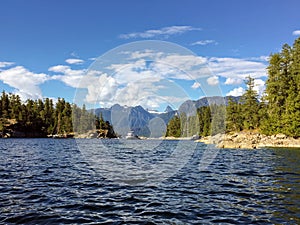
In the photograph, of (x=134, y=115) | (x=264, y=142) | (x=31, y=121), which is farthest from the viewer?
(x=31, y=121)

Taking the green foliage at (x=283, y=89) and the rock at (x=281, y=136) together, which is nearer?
the rock at (x=281, y=136)

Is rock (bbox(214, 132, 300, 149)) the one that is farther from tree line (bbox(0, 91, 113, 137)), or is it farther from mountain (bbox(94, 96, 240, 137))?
tree line (bbox(0, 91, 113, 137))

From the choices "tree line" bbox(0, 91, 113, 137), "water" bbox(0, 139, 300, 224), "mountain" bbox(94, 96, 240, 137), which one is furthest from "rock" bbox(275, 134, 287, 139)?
"tree line" bbox(0, 91, 113, 137)

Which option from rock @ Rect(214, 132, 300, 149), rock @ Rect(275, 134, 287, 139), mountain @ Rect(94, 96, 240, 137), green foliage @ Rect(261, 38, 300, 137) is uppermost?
green foliage @ Rect(261, 38, 300, 137)

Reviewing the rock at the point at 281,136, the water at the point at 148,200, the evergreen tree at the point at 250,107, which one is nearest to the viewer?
the water at the point at 148,200

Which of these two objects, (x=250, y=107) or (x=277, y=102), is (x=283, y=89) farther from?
(x=250, y=107)

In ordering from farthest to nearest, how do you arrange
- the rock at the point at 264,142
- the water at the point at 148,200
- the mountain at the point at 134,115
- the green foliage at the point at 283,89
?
the green foliage at the point at 283,89, the rock at the point at 264,142, the mountain at the point at 134,115, the water at the point at 148,200

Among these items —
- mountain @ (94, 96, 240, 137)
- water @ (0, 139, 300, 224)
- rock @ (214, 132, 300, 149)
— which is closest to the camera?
water @ (0, 139, 300, 224)

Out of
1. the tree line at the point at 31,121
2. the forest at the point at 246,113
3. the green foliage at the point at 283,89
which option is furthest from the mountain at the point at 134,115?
the tree line at the point at 31,121

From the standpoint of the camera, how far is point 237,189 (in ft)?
61.7

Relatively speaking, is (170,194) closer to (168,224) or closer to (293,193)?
(168,224)

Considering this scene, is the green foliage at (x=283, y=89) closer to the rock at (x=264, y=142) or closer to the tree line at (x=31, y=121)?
the rock at (x=264, y=142)

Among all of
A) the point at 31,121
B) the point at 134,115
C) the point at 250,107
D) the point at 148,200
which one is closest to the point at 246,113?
the point at 250,107

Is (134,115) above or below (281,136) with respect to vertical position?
above
